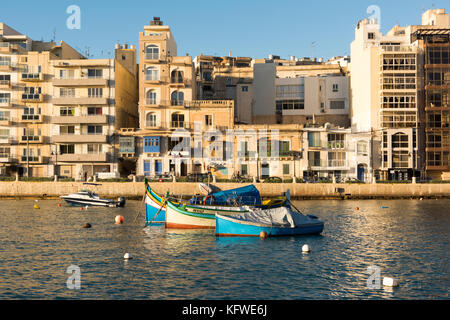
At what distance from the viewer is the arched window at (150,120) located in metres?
85.8

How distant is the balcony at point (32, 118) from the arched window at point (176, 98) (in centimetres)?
2351

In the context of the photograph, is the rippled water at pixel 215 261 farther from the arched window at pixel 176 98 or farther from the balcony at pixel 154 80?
the balcony at pixel 154 80

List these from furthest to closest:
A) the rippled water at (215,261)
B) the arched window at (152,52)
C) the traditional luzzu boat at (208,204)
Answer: the arched window at (152,52) < the traditional luzzu boat at (208,204) < the rippled water at (215,261)

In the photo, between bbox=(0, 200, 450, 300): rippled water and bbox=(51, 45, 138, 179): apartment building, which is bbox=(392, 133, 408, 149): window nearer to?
bbox=(0, 200, 450, 300): rippled water

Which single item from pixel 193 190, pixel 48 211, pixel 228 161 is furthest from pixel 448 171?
pixel 48 211

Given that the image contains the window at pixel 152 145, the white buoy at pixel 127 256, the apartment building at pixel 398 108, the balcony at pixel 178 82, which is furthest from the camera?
the balcony at pixel 178 82

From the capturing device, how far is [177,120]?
3374 inches

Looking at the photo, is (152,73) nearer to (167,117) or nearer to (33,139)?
(167,117)

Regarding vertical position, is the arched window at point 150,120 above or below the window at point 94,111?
below

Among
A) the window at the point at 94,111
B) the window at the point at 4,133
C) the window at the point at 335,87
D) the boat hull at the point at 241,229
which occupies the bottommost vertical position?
the boat hull at the point at 241,229

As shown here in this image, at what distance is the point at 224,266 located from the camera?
27.5 m

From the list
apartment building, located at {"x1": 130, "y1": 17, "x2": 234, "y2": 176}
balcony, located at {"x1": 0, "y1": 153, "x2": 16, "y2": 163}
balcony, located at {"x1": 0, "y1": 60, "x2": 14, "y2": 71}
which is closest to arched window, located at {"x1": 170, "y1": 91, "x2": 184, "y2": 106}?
apartment building, located at {"x1": 130, "y1": 17, "x2": 234, "y2": 176}

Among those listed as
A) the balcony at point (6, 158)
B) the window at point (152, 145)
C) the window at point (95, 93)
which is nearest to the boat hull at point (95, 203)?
the window at point (152, 145)

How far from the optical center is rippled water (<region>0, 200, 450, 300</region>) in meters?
22.5
